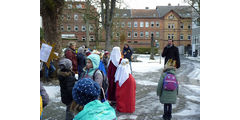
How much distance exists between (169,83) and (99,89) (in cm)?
298

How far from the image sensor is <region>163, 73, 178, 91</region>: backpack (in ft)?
16.6

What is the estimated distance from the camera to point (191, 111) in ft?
20.4

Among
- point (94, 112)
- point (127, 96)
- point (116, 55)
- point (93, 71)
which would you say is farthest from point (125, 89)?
point (94, 112)

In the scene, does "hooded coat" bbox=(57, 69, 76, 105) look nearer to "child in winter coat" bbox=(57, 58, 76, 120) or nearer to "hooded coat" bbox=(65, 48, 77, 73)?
"child in winter coat" bbox=(57, 58, 76, 120)

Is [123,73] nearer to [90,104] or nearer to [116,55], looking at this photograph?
[116,55]

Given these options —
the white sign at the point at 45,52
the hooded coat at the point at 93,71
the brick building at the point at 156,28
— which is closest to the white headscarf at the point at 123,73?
the hooded coat at the point at 93,71

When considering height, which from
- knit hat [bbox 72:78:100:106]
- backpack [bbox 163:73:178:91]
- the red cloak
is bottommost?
the red cloak

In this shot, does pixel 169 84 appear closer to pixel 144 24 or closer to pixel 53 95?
pixel 53 95

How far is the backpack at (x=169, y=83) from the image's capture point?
5070mm

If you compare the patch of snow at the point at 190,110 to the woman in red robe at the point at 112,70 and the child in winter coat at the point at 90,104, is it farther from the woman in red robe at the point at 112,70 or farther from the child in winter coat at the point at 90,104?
the child in winter coat at the point at 90,104

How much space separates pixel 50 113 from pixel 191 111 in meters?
3.83

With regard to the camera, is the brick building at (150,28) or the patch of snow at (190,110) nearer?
the patch of snow at (190,110)

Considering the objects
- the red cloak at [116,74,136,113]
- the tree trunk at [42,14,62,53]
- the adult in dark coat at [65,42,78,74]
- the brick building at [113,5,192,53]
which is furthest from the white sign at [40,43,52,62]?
the brick building at [113,5,192,53]

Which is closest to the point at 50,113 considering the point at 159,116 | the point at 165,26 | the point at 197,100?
the point at 159,116
